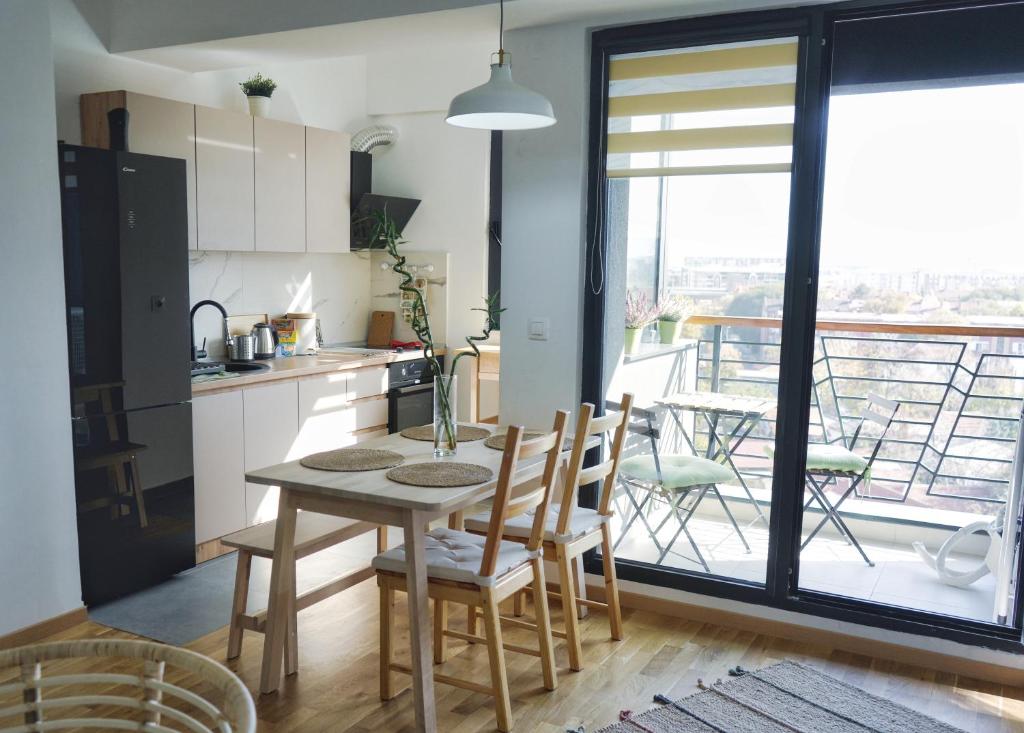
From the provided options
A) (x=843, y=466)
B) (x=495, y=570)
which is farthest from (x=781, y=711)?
(x=843, y=466)

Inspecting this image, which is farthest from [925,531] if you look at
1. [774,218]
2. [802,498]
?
[774,218]

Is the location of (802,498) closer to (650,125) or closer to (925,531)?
(925,531)

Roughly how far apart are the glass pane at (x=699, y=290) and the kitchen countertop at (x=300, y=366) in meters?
1.74

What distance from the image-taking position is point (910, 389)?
12.8ft

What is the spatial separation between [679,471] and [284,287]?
2.79 m

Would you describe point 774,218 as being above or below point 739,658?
above

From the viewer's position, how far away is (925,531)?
3.91m

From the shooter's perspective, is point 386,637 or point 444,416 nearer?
point 386,637

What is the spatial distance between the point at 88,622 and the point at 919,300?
356cm

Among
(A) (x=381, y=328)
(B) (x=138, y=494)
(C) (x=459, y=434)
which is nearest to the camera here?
(C) (x=459, y=434)

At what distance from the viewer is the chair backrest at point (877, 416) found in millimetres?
3672

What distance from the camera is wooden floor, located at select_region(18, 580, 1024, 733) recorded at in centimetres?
275

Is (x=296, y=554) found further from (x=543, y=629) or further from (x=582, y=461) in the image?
(x=582, y=461)

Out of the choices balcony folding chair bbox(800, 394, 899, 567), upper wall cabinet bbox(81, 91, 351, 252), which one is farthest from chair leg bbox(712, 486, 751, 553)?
upper wall cabinet bbox(81, 91, 351, 252)
